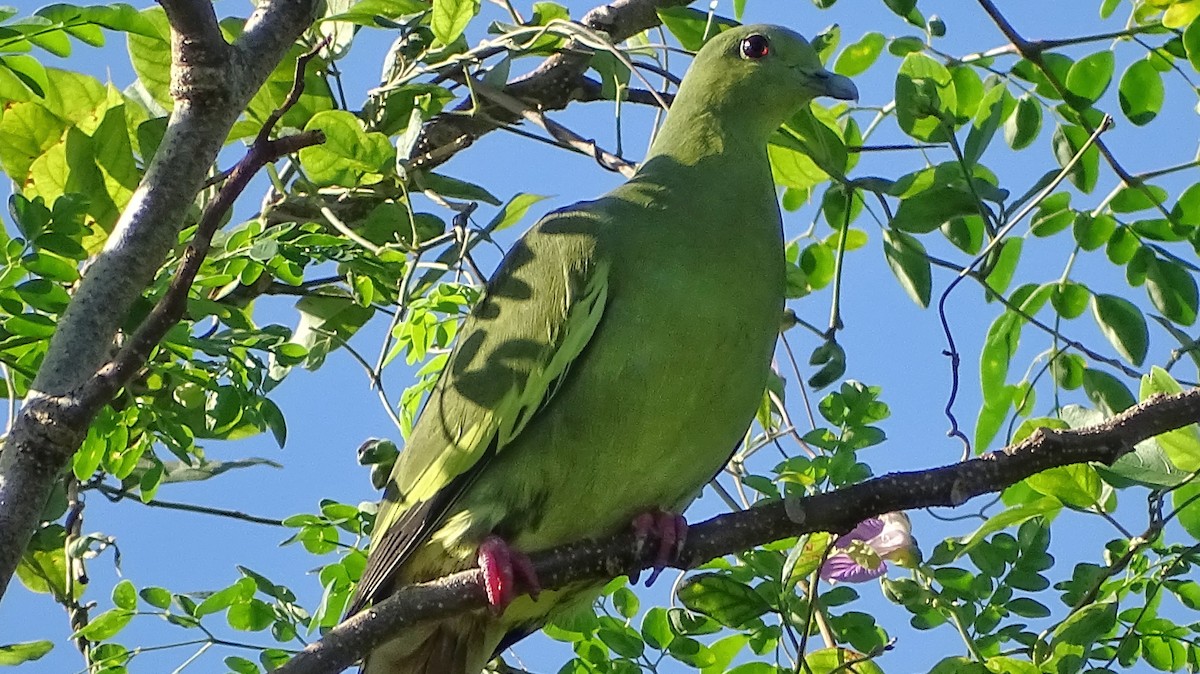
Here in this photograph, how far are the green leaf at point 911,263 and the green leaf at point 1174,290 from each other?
11.1 inches

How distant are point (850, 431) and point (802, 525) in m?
0.25

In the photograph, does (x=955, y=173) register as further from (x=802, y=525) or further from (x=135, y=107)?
(x=135, y=107)

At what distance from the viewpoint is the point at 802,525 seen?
133 centimetres

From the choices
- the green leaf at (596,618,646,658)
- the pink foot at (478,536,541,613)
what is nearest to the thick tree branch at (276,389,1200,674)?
the pink foot at (478,536,541,613)

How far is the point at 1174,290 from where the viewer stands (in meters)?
1.67

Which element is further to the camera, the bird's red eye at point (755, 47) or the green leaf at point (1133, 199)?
the bird's red eye at point (755, 47)

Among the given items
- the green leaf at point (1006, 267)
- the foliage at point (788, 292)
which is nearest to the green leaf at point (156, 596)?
the foliage at point (788, 292)

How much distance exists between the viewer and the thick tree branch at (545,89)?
2.14m

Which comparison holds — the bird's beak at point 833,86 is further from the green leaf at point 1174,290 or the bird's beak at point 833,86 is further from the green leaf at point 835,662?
the green leaf at point 835,662

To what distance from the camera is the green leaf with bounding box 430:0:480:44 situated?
6.14ft

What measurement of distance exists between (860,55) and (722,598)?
892 millimetres

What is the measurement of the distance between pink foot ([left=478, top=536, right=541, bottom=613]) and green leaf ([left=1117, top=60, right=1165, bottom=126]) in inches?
38.5

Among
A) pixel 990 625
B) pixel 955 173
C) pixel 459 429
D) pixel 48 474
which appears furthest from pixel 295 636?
pixel 955 173

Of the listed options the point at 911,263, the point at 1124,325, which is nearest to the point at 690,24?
the point at 911,263
